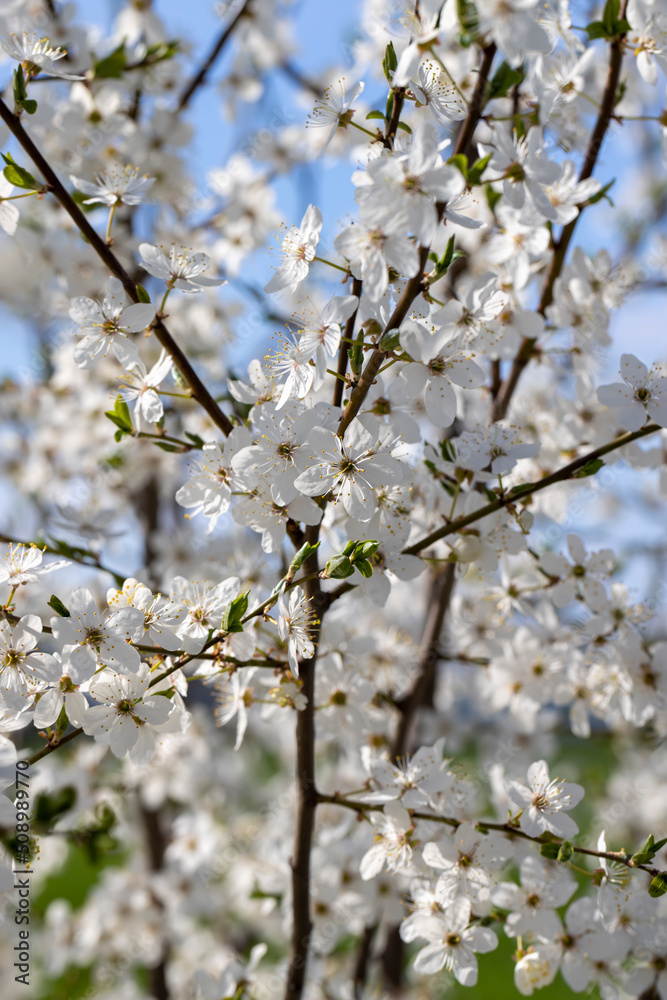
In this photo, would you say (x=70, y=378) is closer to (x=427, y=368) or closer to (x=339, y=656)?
(x=339, y=656)

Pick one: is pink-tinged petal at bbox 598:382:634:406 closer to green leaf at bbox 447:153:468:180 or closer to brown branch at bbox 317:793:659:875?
green leaf at bbox 447:153:468:180

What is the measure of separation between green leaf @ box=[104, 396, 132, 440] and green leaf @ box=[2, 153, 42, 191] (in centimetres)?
34

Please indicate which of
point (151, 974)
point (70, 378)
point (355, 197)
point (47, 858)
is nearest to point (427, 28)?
point (355, 197)

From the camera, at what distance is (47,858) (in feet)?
10.2

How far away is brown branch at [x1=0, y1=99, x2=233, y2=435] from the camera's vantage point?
112 cm

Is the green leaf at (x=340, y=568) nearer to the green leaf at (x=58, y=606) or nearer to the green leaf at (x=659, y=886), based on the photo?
the green leaf at (x=58, y=606)

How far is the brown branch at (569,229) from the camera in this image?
4.56ft

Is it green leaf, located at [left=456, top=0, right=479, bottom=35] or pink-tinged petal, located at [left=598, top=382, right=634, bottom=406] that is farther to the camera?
pink-tinged petal, located at [left=598, top=382, right=634, bottom=406]

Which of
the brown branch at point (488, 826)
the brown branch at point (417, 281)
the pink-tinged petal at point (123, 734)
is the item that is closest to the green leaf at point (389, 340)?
the brown branch at point (417, 281)

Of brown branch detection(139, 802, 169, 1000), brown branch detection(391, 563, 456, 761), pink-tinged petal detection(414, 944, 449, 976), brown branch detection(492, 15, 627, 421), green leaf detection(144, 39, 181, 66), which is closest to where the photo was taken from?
pink-tinged petal detection(414, 944, 449, 976)

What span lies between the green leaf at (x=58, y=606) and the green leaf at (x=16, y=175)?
0.63m

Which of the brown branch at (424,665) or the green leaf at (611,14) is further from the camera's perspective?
the brown branch at (424,665)

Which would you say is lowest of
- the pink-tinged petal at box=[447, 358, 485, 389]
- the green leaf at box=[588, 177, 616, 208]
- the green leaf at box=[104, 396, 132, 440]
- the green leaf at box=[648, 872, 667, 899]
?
the green leaf at box=[648, 872, 667, 899]

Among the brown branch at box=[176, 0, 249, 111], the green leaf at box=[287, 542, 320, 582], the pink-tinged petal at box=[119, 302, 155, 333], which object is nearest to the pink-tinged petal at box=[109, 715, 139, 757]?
the green leaf at box=[287, 542, 320, 582]
